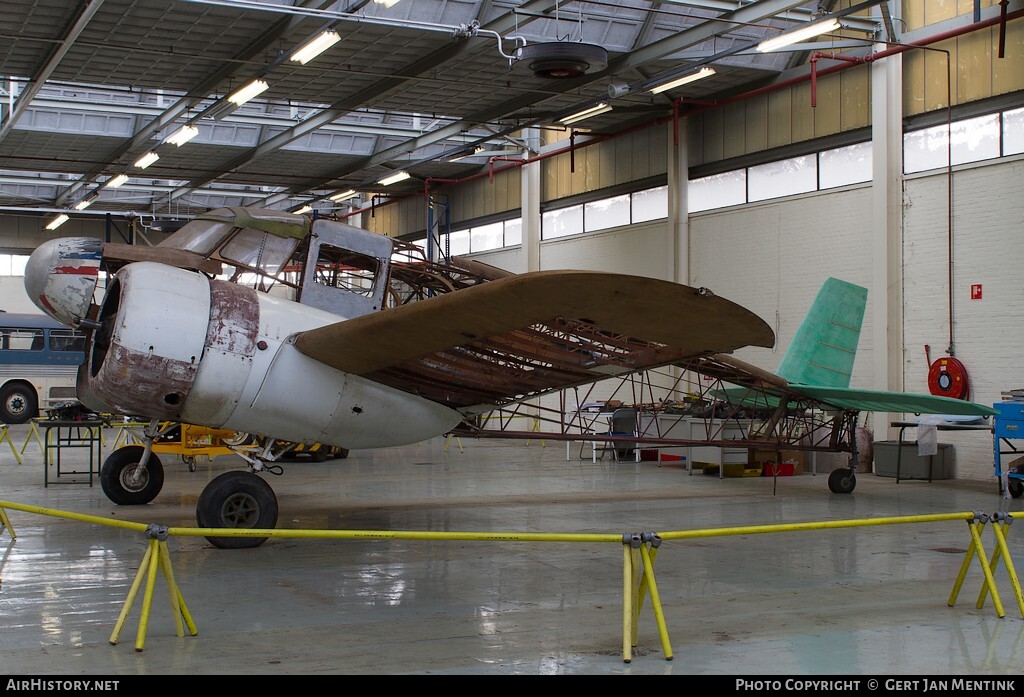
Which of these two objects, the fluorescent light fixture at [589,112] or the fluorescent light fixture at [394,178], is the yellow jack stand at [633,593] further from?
the fluorescent light fixture at [394,178]

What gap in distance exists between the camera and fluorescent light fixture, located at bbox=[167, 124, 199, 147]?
20.6 metres

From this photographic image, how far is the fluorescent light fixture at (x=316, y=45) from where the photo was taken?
1483cm

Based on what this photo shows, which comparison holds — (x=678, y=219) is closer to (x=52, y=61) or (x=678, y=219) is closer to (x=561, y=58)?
(x=561, y=58)

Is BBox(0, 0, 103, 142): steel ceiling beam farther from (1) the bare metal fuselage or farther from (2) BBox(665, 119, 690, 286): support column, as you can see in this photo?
(2) BBox(665, 119, 690, 286): support column

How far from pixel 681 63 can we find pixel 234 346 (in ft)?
41.2

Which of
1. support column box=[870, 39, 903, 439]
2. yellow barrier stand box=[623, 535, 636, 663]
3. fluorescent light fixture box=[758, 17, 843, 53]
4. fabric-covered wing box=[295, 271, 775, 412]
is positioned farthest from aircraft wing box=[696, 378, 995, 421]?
yellow barrier stand box=[623, 535, 636, 663]

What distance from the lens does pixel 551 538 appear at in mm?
5320

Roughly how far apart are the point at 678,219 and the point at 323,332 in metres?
14.4

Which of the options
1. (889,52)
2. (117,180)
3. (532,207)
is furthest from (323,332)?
(117,180)

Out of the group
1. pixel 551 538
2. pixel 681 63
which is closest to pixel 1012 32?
pixel 681 63

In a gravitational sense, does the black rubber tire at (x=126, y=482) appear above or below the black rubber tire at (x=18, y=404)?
below

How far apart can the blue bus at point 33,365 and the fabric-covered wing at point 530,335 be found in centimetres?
2367

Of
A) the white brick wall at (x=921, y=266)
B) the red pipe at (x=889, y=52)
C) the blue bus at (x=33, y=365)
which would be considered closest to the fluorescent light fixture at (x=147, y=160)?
the blue bus at (x=33, y=365)

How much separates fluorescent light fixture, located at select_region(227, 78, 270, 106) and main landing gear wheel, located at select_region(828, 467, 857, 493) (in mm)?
11955
